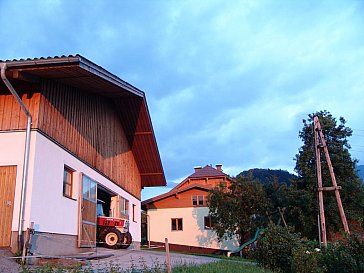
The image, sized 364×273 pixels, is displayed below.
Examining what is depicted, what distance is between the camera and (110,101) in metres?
18.4

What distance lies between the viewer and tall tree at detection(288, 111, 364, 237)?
83.3 feet

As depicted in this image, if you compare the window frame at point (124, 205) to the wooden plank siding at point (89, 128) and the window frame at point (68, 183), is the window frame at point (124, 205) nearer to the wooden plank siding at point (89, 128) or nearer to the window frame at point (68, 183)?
the wooden plank siding at point (89, 128)

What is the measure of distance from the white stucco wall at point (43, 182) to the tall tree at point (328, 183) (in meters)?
16.3

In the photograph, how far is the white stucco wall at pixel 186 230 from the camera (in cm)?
3381

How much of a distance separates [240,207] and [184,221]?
8.75 metres

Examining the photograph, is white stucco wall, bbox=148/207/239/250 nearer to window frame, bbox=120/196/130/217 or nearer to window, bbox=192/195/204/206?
window, bbox=192/195/204/206

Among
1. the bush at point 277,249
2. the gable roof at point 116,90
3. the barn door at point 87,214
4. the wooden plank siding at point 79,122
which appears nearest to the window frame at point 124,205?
the wooden plank siding at point 79,122

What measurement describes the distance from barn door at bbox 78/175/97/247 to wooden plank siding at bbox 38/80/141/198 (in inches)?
35.9

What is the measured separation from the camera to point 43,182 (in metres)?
11.7

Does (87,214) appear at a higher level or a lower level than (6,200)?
lower

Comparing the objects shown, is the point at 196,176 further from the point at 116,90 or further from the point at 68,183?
the point at 68,183

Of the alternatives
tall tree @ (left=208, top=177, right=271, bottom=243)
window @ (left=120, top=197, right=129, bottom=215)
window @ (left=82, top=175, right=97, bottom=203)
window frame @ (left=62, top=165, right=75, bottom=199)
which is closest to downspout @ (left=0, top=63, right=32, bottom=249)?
window frame @ (left=62, top=165, right=75, bottom=199)

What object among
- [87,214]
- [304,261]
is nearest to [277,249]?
[304,261]

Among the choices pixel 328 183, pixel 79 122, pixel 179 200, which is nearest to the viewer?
pixel 79 122
